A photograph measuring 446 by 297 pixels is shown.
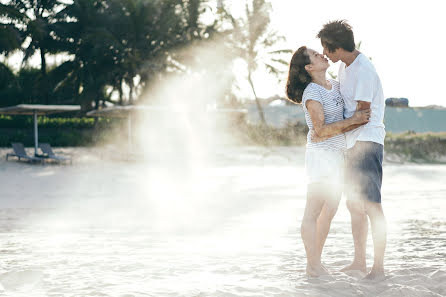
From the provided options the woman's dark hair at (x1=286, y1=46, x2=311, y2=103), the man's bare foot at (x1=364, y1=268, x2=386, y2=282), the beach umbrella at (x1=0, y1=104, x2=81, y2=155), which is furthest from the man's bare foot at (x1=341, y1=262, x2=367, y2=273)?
the beach umbrella at (x1=0, y1=104, x2=81, y2=155)

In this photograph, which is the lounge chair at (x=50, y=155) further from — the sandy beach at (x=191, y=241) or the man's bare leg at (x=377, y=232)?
the man's bare leg at (x=377, y=232)

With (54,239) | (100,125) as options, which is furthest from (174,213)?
(100,125)

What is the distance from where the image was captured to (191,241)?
6.04m

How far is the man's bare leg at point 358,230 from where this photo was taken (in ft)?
13.4

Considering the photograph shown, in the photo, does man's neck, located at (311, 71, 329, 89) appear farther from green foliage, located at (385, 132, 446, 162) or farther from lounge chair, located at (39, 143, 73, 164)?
green foliage, located at (385, 132, 446, 162)

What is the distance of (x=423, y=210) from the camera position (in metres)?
8.74

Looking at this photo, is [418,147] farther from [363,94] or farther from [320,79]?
[363,94]

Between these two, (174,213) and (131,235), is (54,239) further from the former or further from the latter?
(174,213)

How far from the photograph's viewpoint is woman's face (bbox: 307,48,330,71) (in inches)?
157

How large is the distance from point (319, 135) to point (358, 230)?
2.53 feet

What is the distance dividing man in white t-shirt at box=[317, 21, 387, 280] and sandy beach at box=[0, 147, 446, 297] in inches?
19.1

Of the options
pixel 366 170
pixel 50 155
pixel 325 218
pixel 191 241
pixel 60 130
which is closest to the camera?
pixel 366 170

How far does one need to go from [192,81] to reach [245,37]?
186 inches

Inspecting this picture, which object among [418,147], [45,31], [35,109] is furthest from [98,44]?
[418,147]
